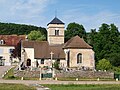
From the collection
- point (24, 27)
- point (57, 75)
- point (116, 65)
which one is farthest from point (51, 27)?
point (24, 27)

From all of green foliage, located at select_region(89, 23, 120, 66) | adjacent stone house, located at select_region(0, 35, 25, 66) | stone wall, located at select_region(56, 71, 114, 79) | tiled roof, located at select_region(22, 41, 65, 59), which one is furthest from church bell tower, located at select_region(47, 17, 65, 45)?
stone wall, located at select_region(56, 71, 114, 79)

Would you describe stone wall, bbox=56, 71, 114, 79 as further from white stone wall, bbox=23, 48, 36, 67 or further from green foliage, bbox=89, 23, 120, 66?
green foliage, bbox=89, 23, 120, 66

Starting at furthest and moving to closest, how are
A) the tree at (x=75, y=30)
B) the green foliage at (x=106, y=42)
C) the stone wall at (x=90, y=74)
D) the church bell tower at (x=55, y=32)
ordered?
1. the tree at (x=75, y=30)
2. the green foliage at (x=106, y=42)
3. the church bell tower at (x=55, y=32)
4. the stone wall at (x=90, y=74)

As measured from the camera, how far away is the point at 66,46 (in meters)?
65.4

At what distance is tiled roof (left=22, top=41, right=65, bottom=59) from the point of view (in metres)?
65.9

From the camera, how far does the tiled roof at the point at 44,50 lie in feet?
216

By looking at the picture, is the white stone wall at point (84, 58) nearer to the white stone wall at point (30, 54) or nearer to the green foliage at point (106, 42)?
the white stone wall at point (30, 54)

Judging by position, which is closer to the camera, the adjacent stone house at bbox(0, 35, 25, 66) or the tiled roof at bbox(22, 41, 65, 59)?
the tiled roof at bbox(22, 41, 65, 59)

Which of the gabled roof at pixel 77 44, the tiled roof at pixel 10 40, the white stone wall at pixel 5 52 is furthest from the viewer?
the tiled roof at pixel 10 40

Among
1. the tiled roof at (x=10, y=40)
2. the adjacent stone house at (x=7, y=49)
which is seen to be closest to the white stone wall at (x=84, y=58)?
the adjacent stone house at (x=7, y=49)

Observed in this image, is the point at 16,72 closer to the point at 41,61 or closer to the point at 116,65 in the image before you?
the point at 41,61

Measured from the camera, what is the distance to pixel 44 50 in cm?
6662

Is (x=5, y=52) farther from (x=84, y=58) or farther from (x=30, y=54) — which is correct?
(x=84, y=58)

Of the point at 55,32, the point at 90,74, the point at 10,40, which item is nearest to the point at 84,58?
the point at 55,32
